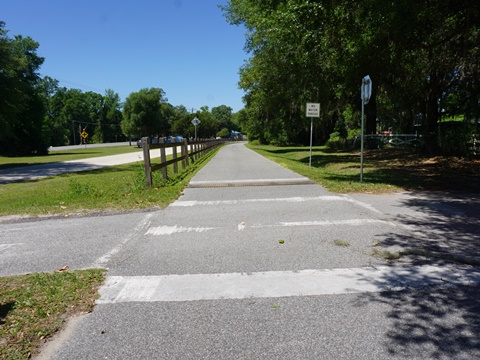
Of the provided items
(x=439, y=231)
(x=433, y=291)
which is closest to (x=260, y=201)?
(x=439, y=231)

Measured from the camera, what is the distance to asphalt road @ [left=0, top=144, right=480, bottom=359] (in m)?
2.88

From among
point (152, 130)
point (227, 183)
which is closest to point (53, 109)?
point (152, 130)

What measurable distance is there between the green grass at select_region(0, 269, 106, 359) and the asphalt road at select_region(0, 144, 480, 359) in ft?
0.55

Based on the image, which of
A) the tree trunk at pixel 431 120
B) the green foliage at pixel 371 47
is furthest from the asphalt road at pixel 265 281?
→ the tree trunk at pixel 431 120

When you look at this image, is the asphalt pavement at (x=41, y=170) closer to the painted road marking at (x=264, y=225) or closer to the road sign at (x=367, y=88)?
the road sign at (x=367, y=88)

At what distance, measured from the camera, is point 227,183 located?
12.0m

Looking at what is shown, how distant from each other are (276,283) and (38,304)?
2.35 metres

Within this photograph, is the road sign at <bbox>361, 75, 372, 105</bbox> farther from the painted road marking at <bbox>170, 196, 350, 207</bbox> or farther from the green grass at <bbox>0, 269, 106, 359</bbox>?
the green grass at <bbox>0, 269, 106, 359</bbox>

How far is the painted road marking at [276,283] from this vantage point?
3756 millimetres

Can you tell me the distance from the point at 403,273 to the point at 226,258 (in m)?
2.12

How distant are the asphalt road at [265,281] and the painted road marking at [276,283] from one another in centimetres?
1

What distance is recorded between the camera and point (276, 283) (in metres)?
4.00

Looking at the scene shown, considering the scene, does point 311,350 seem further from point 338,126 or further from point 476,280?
point 338,126

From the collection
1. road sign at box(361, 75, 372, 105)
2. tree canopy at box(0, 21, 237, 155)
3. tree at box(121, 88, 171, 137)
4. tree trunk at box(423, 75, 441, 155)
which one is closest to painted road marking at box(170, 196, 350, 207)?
road sign at box(361, 75, 372, 105)
